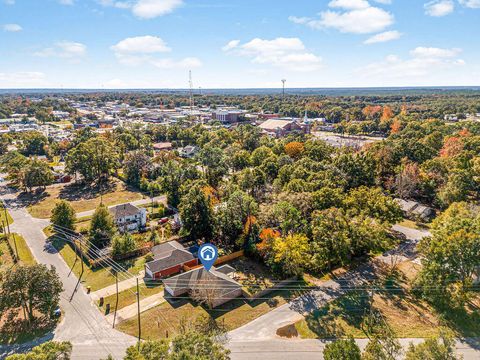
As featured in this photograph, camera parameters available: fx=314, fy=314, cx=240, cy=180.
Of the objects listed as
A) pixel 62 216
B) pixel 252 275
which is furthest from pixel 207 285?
pixel 62 216

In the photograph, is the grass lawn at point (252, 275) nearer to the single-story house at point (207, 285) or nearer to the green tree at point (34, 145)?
the single-story house at point (207, 285)

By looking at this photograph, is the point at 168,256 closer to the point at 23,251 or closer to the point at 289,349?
the point at 289,349

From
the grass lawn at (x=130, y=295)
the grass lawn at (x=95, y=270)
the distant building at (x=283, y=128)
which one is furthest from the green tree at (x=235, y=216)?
the distant building at (x=283, y=128)

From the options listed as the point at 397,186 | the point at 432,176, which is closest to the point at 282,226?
the point at 397,186

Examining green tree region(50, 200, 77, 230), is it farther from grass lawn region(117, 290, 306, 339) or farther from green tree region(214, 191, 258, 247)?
grass lawn region(117, 290, 306, 339)

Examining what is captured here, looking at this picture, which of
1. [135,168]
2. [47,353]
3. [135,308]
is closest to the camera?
[47,353]

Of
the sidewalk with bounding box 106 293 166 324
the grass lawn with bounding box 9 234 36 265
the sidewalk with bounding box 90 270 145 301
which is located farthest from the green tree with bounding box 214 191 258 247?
the grass lawn with bounding box 9 234 36 265

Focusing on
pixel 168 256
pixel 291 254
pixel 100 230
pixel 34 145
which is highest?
pixel 34 145

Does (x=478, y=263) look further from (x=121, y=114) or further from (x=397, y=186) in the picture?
(x=121, y=114)
